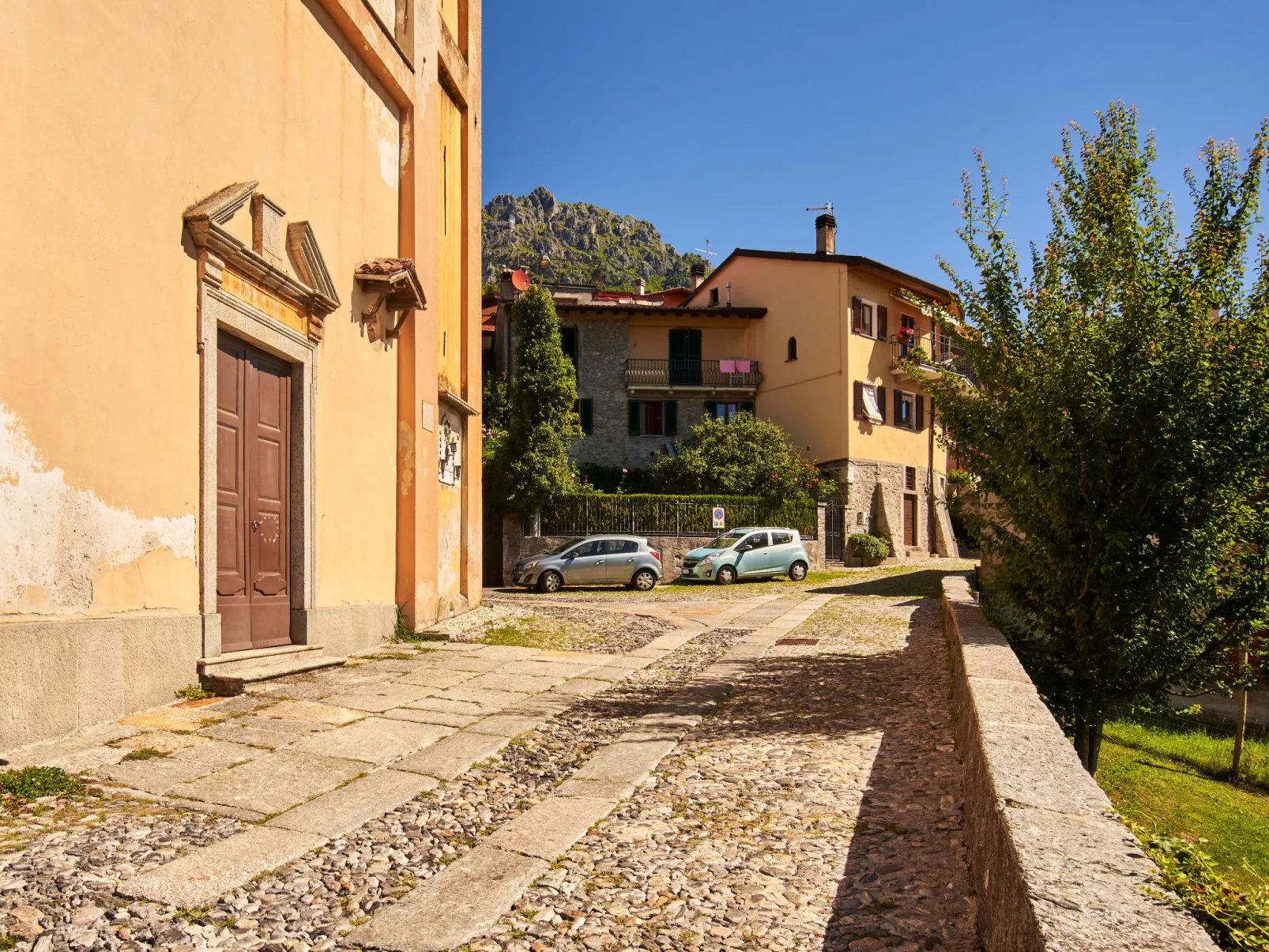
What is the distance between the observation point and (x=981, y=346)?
7.54 meters

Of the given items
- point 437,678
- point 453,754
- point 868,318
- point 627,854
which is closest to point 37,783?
point 453,754

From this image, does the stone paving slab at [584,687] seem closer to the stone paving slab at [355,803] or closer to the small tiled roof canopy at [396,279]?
the stone paving slab at [355,803]

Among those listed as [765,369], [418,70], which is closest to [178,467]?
[418,70]

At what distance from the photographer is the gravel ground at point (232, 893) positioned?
2557mm

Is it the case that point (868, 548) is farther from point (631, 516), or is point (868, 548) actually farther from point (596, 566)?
point (596, 566)

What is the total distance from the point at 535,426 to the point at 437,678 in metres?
18.6

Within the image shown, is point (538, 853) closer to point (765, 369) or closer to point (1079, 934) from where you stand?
point (1079, 934)

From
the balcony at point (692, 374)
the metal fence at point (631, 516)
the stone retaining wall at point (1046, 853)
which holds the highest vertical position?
the balcony at point (692, 374)

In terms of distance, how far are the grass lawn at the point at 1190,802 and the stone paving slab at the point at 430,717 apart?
4.72m

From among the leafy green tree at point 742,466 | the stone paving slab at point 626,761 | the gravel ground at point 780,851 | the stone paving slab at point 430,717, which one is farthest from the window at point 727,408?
the stone paving slab at point 626,761

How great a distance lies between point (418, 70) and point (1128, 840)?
10169mm

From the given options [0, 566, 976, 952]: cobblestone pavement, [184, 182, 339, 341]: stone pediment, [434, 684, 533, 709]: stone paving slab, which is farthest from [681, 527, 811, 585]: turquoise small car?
[0, 566, 976, 952]: cobblestone pavement

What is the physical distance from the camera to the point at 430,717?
5.41 m

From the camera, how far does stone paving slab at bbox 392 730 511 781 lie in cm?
435
